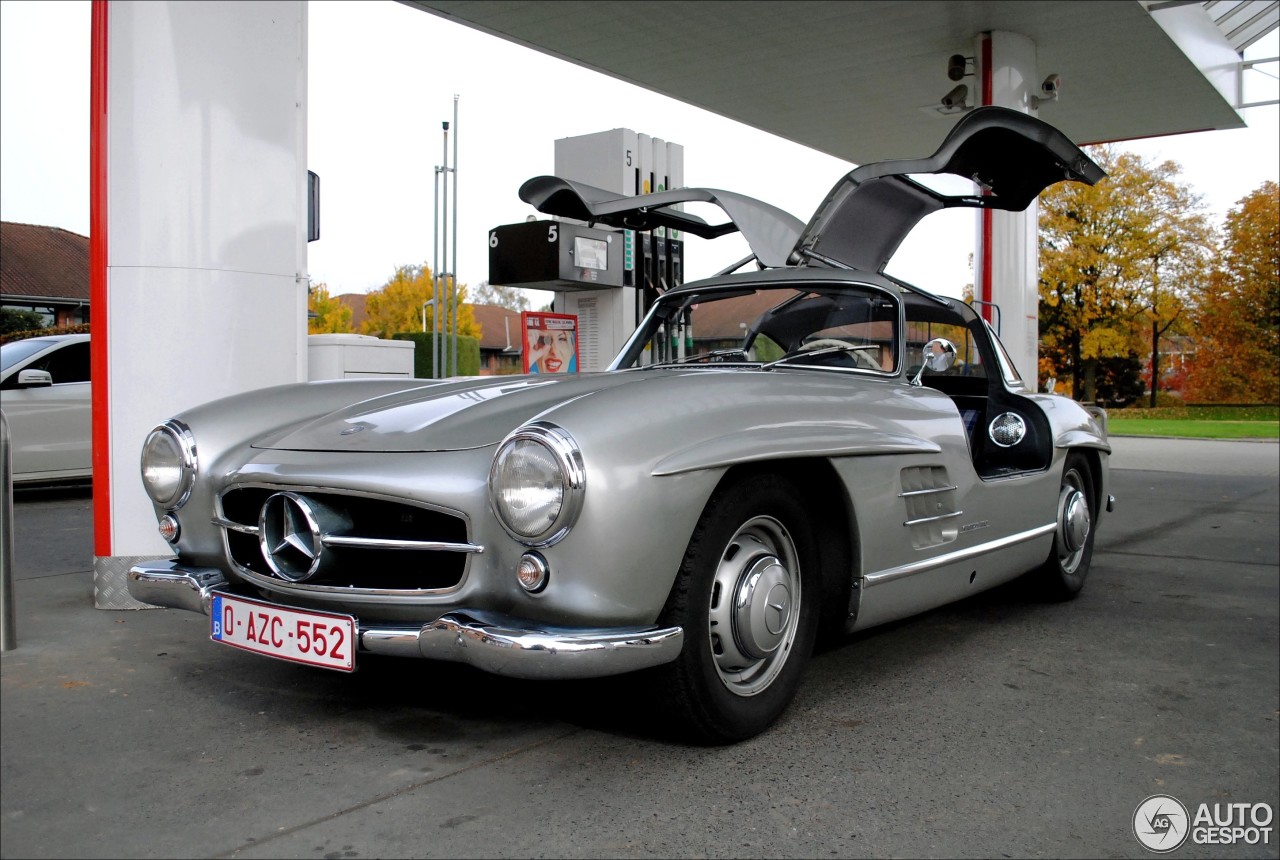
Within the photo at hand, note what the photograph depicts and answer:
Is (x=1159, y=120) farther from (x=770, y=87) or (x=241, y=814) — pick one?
(x=241, y=814)

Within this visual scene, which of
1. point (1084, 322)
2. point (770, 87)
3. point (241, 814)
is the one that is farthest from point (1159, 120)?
point (1084, 322)

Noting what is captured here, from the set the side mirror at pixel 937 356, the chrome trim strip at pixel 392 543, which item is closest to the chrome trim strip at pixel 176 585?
the chrome trim strip at pixel 392 543

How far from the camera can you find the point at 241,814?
2.29 m

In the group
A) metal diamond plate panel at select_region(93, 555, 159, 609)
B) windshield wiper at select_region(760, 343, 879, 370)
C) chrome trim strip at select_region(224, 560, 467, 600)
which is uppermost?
windshield wiper at select_region(760, 343, 879, 370)

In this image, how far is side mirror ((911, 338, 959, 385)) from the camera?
401 centimetres

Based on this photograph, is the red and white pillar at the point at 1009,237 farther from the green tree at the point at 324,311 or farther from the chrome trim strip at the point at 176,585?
the green tree at the point at 324,311

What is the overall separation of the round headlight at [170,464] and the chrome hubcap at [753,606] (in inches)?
62.2

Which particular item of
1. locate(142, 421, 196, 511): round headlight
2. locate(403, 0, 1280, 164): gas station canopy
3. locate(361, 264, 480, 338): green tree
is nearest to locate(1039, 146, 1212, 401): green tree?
locate(403, 0, 1280, 164): gas station canopy

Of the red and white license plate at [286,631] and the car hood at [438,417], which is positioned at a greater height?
the car hood at [438,417]

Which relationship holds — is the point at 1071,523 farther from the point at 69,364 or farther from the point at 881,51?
the point at 69,364

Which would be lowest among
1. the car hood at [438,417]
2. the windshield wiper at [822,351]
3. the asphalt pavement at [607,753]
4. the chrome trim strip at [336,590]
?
the asphalt pavement at [607,753]

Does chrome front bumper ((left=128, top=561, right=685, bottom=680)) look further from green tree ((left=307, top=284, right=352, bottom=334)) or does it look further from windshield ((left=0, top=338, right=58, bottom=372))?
green tree ((left=307, top=284, right=352, bottom=334))

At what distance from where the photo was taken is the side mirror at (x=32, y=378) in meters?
8.12

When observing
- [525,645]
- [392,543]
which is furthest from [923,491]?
[392,543]
